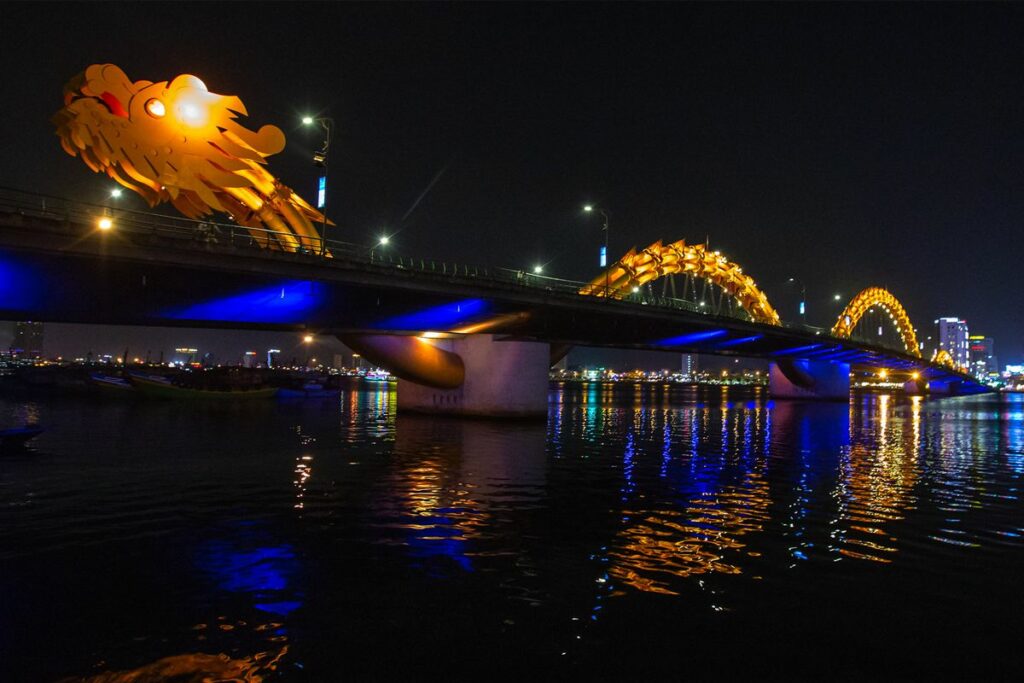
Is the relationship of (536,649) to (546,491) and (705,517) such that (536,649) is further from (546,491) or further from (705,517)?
(546,491)

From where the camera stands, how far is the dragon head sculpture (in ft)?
116

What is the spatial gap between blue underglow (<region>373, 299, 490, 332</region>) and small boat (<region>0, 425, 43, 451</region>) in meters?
21.7

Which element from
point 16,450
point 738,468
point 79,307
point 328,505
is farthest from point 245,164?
point 738,468

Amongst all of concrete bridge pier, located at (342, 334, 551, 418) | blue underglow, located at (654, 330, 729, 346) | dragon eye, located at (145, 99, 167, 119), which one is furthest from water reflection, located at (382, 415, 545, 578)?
blue underglow, located at (654, 330, 729, 346)

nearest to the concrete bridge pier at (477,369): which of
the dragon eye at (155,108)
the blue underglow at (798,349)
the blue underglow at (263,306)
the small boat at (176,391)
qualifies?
the blue underglow at (263,306)

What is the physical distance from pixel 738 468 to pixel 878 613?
17.7 meters

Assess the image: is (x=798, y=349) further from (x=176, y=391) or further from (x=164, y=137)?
(x=164, y=137)

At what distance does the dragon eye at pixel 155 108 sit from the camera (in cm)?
3681

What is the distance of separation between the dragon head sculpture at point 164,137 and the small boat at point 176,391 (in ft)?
145

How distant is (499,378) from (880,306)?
536ft

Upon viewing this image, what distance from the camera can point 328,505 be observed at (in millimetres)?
18984

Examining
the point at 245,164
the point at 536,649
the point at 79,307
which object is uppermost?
the point at 245,164

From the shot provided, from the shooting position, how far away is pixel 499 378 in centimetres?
5159

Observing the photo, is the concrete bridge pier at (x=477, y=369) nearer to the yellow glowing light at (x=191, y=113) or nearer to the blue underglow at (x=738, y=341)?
the yellow glowing light at (x=191, y=113)
